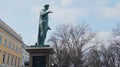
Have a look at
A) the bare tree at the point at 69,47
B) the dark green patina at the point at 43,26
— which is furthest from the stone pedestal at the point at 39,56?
the bare tree at the point at 69,47

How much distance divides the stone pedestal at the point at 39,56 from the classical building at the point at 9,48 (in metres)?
28.3

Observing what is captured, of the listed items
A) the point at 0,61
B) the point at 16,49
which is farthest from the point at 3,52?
the point at 16,49

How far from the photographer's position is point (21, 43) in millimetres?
52344

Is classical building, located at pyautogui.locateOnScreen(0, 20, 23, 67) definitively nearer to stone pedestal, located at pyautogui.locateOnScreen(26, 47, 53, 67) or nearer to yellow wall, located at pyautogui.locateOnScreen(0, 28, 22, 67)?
yellow wall, located at pyautogui.locateOnScreen(0, 28, 22, 67)

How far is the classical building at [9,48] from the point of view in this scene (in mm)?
38594

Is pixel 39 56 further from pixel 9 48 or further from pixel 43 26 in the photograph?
pixel 9 48

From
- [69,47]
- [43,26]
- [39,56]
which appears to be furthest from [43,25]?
[69,47]

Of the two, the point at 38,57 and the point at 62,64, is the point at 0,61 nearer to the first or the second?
the point at 62,64

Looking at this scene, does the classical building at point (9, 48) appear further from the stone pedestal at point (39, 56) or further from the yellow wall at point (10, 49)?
the stone pedestal at point (39, 56)

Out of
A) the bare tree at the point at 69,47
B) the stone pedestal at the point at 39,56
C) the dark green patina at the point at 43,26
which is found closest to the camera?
the stone pedestal at the point at 39,56

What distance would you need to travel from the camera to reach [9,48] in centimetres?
4294

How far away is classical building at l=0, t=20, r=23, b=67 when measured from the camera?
127ft

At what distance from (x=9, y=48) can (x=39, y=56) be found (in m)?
33.2

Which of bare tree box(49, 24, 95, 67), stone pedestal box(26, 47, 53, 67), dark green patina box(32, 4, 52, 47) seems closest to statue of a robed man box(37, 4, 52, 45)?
dark green patina box(32, 4, 52, 47)
